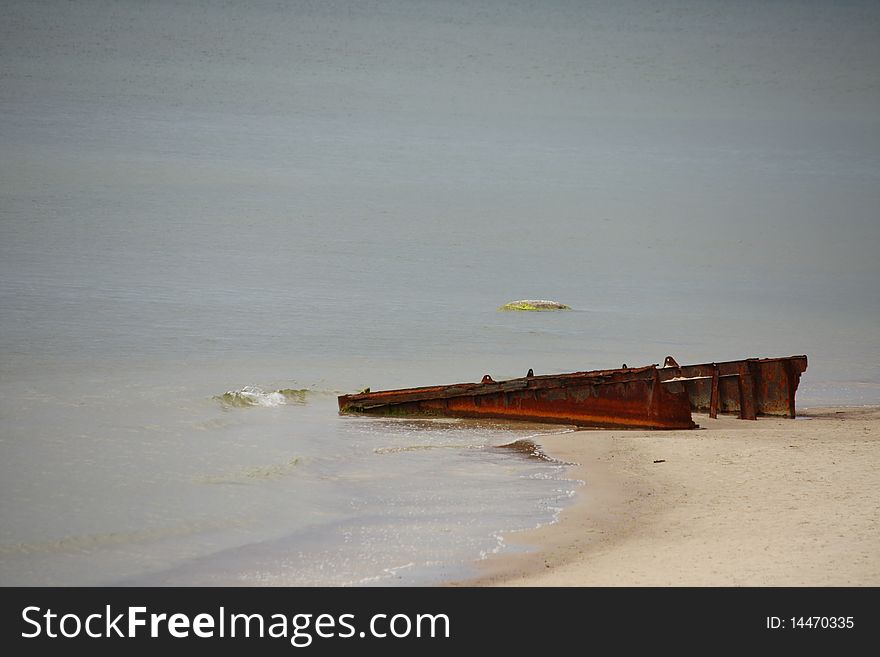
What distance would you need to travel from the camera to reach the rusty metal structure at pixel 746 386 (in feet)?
58.2

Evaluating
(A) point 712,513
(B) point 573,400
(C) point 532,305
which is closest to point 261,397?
(B) point 573,400

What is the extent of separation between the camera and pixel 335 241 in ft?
153

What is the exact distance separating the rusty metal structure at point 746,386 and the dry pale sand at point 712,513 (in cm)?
95

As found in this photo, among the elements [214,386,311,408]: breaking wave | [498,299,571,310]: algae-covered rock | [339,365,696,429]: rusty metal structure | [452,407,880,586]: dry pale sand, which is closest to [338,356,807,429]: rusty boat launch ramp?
[339,365,696,429]: rusty metal structure

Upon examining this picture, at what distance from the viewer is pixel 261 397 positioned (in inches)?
794

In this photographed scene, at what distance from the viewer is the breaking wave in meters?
19.8

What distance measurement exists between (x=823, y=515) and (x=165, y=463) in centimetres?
786

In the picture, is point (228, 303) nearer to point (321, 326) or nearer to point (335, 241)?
point (321, 326)

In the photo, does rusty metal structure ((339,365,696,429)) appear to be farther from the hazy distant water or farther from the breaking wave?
the breaking wave

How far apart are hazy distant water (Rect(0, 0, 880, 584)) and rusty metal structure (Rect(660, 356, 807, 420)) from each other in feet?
9.02

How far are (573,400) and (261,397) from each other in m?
5.41

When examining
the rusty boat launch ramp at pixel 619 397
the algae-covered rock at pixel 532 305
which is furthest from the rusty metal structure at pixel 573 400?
the algae-covered rock at pixel 532 305
